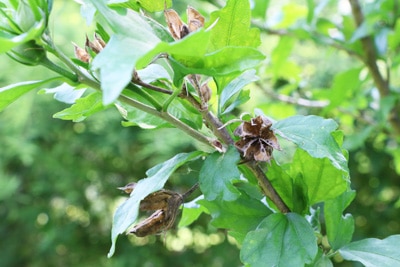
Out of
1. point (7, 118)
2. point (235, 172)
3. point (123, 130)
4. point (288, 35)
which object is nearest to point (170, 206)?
point (235, 172)

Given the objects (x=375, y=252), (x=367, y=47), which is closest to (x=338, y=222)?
(x=375, y=252)

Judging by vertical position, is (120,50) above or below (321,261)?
above

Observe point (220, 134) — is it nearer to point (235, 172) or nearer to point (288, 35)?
point (235, 172)

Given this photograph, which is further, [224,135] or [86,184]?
[86,184]

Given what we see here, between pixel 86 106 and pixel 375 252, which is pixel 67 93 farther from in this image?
pixel 375 252

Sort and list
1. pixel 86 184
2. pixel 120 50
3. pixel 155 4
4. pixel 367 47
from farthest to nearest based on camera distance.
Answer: pixel 86 184 → pixel 367 47 → pixel 155 4 → pixel 120 50

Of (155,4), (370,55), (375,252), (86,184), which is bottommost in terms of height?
(86,184)
